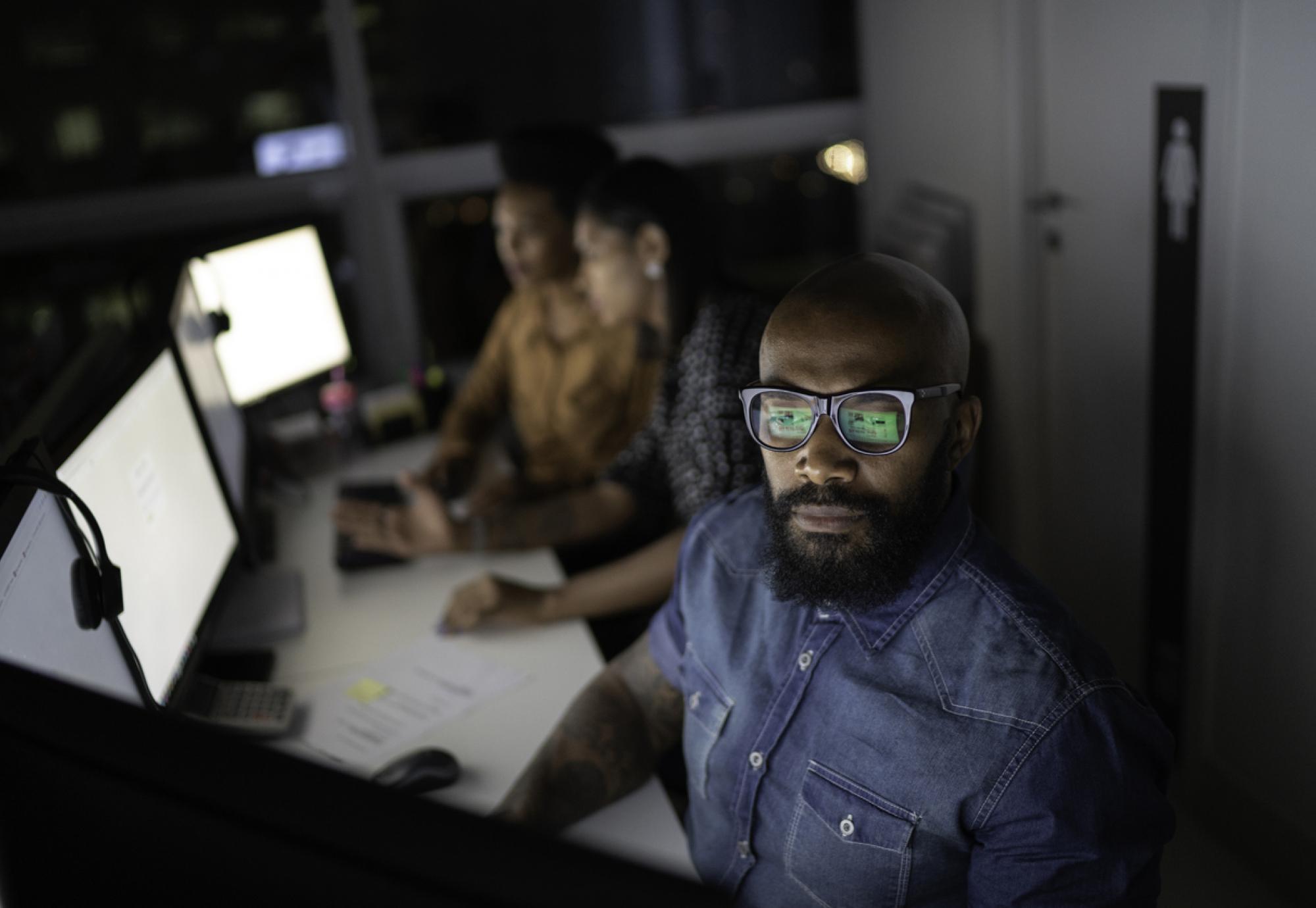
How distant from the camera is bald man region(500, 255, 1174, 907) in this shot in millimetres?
1025

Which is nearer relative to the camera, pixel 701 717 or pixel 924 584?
pixel 924 584

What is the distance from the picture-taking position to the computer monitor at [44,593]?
3.22 ft

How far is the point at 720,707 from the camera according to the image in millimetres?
1311

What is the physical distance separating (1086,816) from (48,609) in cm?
101

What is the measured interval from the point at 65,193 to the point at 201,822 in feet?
10.1

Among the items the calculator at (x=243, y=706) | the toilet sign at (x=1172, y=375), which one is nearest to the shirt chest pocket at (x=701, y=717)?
the calculator at (x=243, y=706)

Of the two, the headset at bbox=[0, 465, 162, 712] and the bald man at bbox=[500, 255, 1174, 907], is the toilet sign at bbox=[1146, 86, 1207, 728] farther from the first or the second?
the headset at bbox=[0, 465, 162, 712]

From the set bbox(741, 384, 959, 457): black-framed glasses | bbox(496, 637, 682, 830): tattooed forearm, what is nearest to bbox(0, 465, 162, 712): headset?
bbox(496, 637, 682, 830): tattooed forearm

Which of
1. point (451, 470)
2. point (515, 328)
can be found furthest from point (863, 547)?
point (515, 328)

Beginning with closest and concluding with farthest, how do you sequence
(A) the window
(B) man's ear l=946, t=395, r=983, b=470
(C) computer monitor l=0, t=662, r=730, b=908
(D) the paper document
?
(C) computer monitor l=0, t=662, r=730, b=908
(B) man's ear l=946, t=395, r=983, b=470
(D) the paper document
(A) the window

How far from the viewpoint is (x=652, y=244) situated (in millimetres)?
2057

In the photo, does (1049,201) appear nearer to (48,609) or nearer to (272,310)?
(272,310)

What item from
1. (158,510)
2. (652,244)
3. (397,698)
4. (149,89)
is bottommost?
(397,698)

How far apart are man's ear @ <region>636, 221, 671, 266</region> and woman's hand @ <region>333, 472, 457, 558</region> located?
0.61 m
